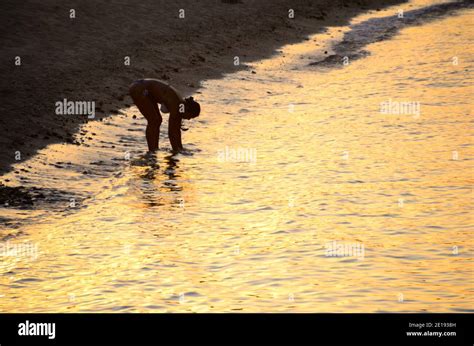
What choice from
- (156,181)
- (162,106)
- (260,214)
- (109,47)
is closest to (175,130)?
(162,106)

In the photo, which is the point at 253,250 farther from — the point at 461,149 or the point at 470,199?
the point at 461,149

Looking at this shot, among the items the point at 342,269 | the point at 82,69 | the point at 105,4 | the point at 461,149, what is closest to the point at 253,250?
the point at 342,269

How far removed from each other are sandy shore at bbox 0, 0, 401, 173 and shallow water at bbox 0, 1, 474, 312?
996 mm

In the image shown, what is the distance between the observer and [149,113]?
16.4m

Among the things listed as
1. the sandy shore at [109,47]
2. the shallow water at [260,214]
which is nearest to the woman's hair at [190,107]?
the shallow water at [260,214]

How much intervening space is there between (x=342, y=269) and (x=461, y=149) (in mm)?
7090

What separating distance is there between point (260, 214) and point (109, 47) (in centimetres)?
1207

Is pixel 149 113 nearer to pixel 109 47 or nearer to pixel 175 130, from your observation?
pixel 175 130

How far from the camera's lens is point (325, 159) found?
Result: 16.7 meters

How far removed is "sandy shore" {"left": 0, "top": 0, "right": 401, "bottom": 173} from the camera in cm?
1797

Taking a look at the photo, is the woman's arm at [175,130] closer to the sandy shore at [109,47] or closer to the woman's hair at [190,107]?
the woman's hair at [190,107]

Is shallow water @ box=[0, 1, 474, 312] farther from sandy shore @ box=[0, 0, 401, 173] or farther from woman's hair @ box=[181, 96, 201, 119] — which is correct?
sandy shore @ box=[0, 0, 401, 173]

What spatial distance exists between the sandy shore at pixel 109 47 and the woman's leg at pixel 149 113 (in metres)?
1.46

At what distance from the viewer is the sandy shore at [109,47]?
1797cm
